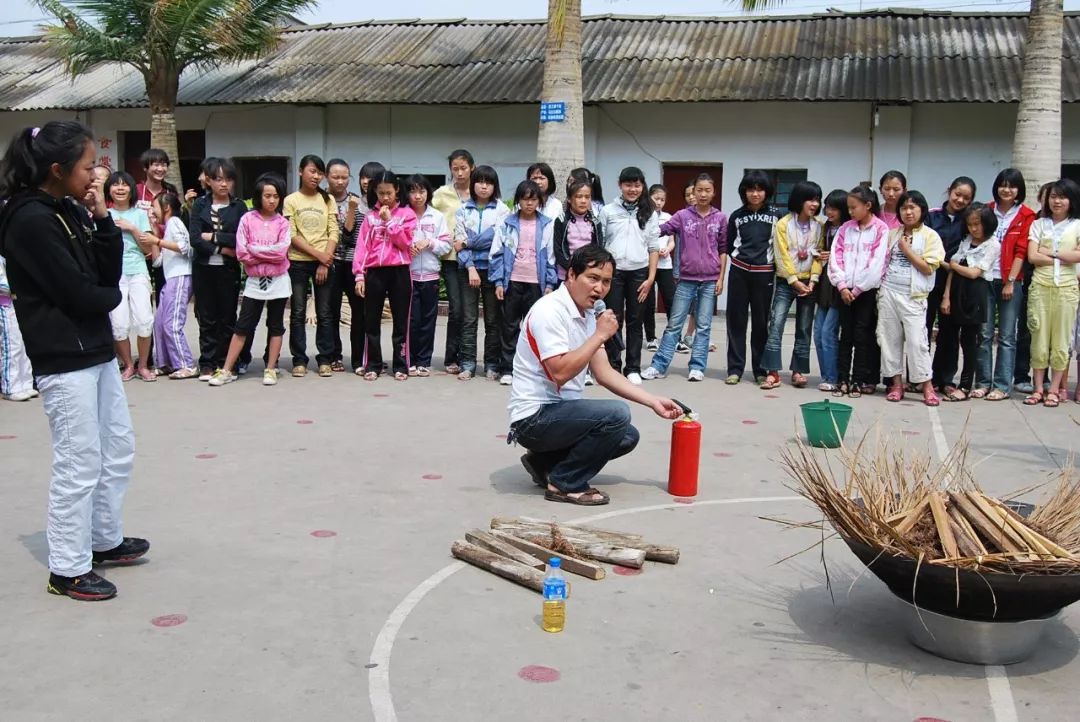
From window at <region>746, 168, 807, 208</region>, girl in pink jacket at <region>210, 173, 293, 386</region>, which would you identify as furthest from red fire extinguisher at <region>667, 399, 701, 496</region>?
window at <region>746, 168, 807, 208</region>

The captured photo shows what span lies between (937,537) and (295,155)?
17748 millimetres

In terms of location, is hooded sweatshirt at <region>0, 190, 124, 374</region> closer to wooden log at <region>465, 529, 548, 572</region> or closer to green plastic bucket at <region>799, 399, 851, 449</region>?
wooden log at <region>465, 529, 548, 572</region>

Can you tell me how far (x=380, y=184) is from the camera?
10461 mm

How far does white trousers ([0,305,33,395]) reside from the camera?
9.24 metres

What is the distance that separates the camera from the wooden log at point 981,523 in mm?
4145

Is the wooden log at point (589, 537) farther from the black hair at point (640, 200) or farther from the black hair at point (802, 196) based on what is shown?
the black hair at point (802, 196)

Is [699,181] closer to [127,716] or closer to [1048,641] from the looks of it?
[1048,641]

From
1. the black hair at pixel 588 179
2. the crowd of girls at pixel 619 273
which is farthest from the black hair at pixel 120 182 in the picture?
the black hair at pixel 588 179

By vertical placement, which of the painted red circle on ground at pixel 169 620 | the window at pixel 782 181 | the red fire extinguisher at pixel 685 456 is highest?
the window at pixel 782 181

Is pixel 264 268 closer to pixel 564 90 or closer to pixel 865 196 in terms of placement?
pixel 865 196

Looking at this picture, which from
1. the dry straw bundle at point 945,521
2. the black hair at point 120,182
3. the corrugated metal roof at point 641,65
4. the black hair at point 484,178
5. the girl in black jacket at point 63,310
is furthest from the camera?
the corrugated metal roof at point 641,65

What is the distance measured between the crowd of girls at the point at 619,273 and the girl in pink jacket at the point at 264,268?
0.06 feet

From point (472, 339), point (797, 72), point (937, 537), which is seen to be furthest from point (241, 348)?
point (797, 72)

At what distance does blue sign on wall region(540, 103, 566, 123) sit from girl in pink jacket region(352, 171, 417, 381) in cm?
450
